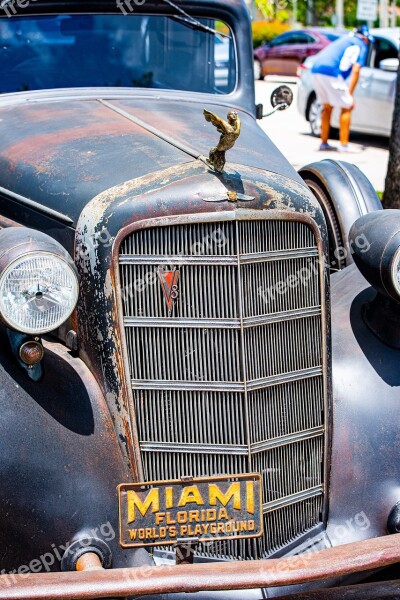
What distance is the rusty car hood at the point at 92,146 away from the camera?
3.18 m

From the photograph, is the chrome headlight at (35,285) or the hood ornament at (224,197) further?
the hood ornament at (224,197)

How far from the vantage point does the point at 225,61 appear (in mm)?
4691

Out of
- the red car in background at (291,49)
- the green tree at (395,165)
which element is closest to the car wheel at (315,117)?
the green tree at (395,165)

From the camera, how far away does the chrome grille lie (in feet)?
9.47

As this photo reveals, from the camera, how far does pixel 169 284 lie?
2.88m

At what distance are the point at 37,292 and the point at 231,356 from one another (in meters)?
0.71

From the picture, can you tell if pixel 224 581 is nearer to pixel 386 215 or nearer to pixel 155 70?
pixel 386 215

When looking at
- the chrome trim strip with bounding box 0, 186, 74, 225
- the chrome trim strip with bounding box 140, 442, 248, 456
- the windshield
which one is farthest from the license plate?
the windshield

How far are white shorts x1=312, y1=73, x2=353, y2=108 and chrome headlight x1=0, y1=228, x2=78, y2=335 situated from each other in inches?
401

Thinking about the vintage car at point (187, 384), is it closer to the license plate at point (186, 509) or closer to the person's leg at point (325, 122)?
the license plate at point (186, 509)

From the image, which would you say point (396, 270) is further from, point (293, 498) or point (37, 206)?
point (37, 206)

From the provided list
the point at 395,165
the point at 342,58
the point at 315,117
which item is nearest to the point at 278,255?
the point at 395,165

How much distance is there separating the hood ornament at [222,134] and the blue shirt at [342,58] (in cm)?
985

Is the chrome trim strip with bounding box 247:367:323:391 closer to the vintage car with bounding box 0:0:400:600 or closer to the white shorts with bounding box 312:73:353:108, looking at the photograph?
the vintage car with bounding box 0:0:400:600
